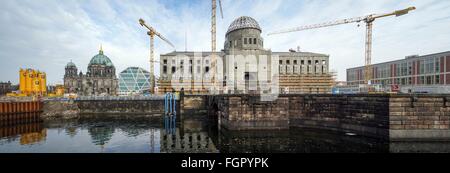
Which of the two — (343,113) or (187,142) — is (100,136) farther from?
(343,113)

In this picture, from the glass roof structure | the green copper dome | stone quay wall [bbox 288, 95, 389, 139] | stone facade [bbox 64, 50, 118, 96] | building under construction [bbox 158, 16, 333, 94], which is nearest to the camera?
stone quay wall [bbox 288, 95, 389, 139]

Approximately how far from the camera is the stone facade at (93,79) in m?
101

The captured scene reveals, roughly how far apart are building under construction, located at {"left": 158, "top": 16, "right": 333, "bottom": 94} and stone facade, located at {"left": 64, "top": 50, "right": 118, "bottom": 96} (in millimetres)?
63265

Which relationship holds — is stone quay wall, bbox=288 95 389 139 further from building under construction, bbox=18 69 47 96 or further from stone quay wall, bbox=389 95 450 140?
building under construction, bbox=18 69 47 96

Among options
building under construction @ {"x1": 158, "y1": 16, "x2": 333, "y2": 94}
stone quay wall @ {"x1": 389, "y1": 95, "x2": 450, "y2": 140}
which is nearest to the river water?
stone quay wall @ {"x1": 389, "y1": 95, "x2": 450, "y2": 140}

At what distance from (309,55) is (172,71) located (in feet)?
165

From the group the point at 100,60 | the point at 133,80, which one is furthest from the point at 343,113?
the point at 100,60

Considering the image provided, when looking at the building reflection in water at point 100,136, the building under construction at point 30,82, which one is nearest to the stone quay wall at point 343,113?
the building reflection in water at point 100,136

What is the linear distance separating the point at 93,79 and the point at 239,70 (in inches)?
3609

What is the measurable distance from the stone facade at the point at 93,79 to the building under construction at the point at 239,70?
208 ft

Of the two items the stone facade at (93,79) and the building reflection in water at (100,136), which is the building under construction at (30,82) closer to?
the building reflection in water at (100,136)

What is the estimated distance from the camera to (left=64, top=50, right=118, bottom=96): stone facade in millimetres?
100938
